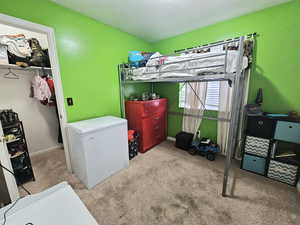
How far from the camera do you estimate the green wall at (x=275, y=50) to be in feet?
5.63

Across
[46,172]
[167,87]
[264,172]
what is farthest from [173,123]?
[46,172]

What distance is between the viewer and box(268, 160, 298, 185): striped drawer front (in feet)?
5.52

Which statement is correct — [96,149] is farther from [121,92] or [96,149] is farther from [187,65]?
[187,65]

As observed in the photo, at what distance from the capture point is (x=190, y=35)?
99.6 inches

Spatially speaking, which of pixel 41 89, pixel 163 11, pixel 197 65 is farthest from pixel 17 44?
pixel 197 65

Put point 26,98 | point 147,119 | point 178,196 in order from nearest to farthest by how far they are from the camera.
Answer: point 178,196, point 26,98, point 147,119

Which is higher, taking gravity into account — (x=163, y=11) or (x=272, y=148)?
(x=163, y=11)

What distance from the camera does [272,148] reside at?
5.84 ft

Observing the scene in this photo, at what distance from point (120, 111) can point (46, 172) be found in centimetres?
161

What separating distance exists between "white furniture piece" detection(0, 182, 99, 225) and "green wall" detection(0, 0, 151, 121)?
141 cm

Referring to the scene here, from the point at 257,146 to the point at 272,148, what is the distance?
0.16 metres

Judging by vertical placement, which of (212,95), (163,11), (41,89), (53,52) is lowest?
(212,95)

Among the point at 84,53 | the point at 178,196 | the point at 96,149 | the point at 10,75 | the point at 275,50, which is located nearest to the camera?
the point at 178,196

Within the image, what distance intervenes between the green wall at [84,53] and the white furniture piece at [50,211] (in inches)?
55.6
